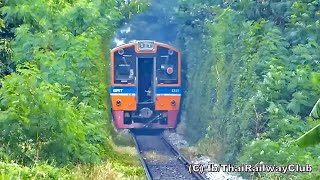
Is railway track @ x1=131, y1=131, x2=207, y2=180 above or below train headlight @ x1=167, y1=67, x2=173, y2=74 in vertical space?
below

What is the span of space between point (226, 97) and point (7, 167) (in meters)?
9.10

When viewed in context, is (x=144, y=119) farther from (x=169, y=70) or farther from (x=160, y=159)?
(x=160, y=159)

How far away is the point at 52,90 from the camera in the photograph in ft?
38.4

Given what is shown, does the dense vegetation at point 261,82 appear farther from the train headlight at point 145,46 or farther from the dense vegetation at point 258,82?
the train headlight at point 145,46

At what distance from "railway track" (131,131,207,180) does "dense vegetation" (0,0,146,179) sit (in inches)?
24.7

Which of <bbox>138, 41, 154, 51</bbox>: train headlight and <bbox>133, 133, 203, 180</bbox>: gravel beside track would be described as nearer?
<bbox>133, 133, 203, 180</bbox>: gravel beside track

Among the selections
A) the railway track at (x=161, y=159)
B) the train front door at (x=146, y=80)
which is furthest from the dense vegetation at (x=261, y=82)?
the train front door at (x=146, y=80)

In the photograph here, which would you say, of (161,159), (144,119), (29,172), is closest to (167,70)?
(144,119)

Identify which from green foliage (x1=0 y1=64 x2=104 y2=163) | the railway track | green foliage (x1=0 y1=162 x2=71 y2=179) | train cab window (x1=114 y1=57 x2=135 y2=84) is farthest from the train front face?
green foliage (x1=0 y1=162 x2=71 y2=179)

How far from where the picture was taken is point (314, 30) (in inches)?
561

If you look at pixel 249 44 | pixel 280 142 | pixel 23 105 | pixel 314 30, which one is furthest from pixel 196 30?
pixel 23 105

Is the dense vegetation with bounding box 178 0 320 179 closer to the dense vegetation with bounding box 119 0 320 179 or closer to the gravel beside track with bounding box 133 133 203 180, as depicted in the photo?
the dense vegetation with bounding box 119 0 320 179

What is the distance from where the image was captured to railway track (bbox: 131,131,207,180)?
14266 mm

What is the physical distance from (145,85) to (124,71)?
3.61 ft
